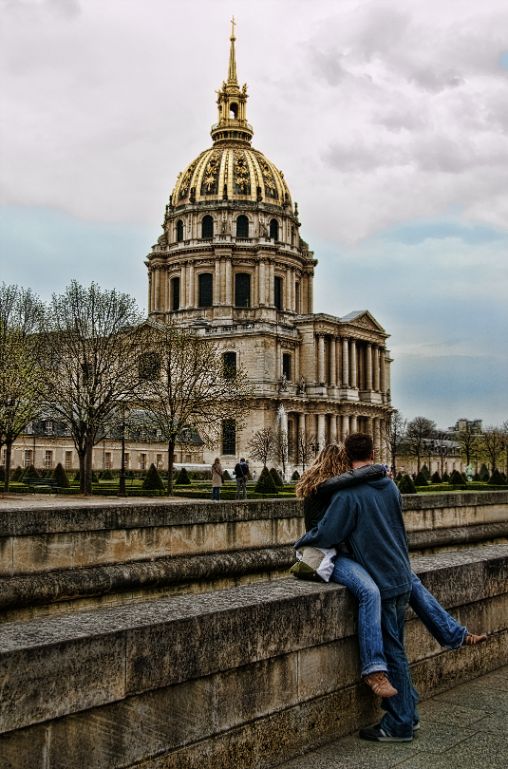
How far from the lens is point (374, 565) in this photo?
531 centimetres

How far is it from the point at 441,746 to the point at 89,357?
36808 mm

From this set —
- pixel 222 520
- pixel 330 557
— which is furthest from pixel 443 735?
pixel 222 520

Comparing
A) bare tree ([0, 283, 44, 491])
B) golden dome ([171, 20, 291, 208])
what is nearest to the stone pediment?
golden dome ([171, 20, 291, 208])

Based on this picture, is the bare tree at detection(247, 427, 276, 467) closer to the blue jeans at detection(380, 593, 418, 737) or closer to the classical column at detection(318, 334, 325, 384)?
the classical column at detection(318, 334, 325, 384)

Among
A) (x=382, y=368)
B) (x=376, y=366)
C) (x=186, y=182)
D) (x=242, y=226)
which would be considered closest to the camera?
(x=242, y=226)

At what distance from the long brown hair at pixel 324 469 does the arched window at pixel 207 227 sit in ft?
292

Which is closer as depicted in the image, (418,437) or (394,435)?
(394,435)

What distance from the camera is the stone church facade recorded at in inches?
3287

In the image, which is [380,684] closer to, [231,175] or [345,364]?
[345,364]

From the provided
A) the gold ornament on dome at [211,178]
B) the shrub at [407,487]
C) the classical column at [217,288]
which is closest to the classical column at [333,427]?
the classical column at [217,288]

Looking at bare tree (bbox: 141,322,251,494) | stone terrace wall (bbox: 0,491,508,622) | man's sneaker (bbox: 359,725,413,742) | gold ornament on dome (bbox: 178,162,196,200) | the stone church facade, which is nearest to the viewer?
man's sneaker (bbox: 359,725,413,742)

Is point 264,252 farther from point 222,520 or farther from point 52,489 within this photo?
point 222,520

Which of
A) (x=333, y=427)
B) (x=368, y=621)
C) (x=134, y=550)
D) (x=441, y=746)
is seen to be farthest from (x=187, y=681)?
(x=333, y=427)

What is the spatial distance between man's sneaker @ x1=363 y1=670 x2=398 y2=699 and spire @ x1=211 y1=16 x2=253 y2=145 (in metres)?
98.9
